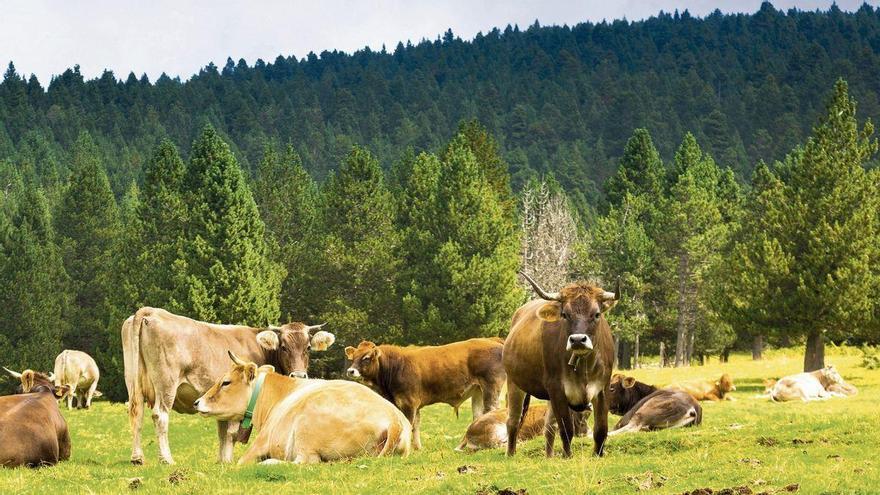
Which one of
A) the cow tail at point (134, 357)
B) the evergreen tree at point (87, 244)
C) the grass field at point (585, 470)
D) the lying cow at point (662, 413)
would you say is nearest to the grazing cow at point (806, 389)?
the lying cow at point (662, 413)

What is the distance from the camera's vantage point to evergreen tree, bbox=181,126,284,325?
5044 centimetres

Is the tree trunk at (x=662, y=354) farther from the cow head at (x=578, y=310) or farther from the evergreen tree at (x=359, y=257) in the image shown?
the cow head at (x=578, y=310)

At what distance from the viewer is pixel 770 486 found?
9508mm

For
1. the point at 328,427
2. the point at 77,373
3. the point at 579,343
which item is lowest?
the point at 77,373

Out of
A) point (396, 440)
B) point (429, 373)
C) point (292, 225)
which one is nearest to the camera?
point (396, 440)

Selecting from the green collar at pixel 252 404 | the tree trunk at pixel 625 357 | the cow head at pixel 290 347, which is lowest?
the tree trunk at pixel 625 357

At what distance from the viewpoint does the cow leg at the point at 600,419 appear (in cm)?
1265

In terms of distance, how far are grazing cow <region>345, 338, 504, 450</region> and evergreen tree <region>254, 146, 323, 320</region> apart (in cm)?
3945

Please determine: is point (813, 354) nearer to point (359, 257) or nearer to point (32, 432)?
point (359, 257)

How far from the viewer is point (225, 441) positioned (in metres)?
15.3

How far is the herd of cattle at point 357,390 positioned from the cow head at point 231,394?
2 centimetres

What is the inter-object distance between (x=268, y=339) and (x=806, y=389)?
18.7m

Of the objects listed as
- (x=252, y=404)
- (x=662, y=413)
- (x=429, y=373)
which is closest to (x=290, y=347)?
(x=429, y=373)

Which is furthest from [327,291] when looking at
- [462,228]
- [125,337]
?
[125,337]
